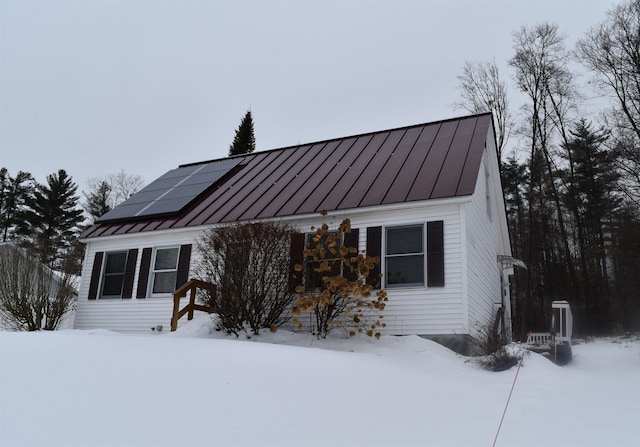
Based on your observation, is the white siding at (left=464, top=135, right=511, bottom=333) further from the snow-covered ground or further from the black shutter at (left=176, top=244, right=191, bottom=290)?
the black shutter at (left=176, top=244, right=191, bottom=290)

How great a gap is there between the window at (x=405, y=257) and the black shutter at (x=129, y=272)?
23.1ft

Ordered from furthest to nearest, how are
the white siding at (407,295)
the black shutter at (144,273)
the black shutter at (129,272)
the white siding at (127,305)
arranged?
the black shutter at (129,272) → the black shutter at (144,273) → the white siding at (127,305) → the white siding at (407,295)

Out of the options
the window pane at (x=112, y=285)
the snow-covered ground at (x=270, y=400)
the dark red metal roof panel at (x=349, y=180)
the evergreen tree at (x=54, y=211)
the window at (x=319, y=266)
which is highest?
the evergreen tree at (x=54, y=211)

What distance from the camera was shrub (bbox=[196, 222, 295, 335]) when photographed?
363 inches

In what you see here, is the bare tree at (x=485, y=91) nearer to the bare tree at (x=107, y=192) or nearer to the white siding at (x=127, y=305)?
the white siding at (x=127, y=305)

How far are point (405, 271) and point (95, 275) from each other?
885cm

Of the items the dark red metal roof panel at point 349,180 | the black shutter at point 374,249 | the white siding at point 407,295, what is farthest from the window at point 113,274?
the black shutter at point 374,249

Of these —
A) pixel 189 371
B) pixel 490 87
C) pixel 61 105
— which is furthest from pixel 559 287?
pixel 61 105

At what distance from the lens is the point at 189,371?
5238 mm

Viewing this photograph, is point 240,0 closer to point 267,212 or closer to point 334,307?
point 267,212

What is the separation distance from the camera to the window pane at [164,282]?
12648mm

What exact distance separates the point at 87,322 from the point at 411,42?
2151 inches

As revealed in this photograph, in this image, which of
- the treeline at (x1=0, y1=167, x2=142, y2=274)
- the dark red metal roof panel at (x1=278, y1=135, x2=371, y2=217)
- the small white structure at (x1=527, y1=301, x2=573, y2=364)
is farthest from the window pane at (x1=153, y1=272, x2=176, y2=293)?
the treeline at (x1=0, y1=167, x2=142, y2=274)

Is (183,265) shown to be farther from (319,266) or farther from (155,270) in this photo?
(319,266)
